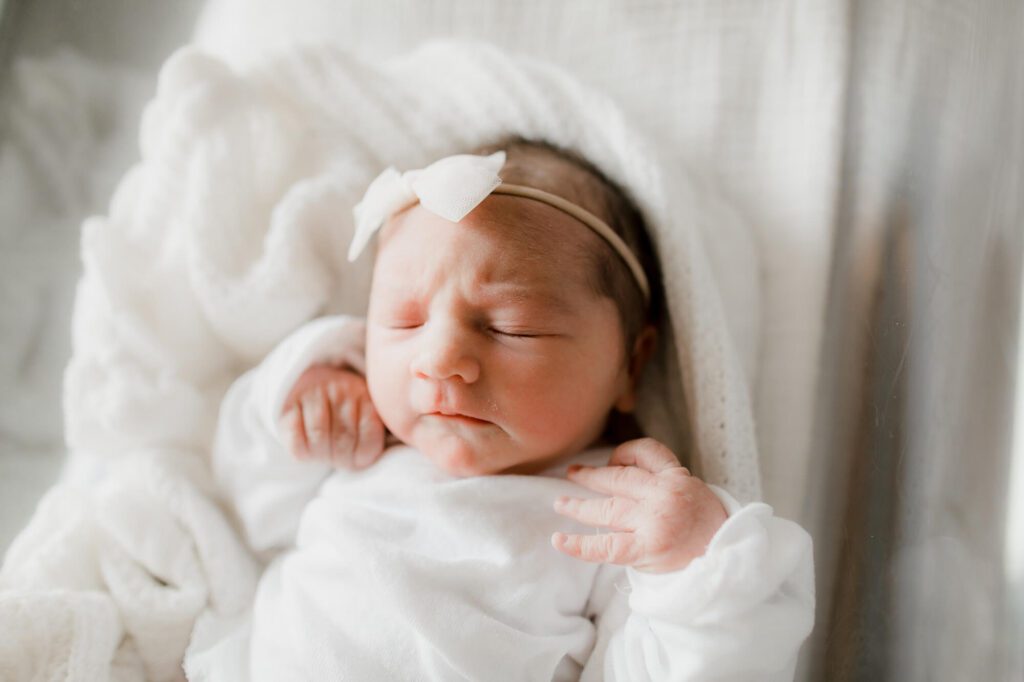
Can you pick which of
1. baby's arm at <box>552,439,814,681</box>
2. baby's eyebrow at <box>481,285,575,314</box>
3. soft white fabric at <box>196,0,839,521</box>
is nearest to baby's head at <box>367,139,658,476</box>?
baby's eyebrow at <box>481,285,575,314</box>

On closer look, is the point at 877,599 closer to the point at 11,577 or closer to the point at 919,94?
the point at 919,94

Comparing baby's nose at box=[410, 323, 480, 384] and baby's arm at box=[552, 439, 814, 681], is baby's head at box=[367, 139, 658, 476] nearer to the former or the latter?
baby's nose at box=[410, 323, 480, 384]

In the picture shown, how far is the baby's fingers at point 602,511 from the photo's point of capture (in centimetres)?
83

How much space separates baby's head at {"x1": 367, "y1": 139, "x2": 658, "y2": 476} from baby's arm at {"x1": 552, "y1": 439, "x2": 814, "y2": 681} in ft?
0.33

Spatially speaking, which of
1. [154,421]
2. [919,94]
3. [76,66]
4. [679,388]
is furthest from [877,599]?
[76,66]

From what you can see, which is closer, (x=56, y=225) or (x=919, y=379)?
(x=919, y=379)

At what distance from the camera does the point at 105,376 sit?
Answer: 1.05 meters

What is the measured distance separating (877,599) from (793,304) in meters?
0.36

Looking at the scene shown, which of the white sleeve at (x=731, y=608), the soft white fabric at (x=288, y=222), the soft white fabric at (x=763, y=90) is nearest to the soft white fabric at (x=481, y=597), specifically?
the white sleeve at (x=731, y=608)

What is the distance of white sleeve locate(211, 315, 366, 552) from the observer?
1.02 m

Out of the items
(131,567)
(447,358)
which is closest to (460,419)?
(447,358)

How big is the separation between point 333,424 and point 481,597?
0.25 metres

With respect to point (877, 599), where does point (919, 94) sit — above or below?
above

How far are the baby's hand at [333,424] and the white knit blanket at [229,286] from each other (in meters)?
0.13
